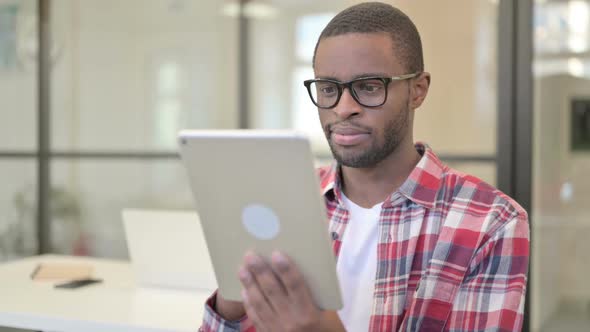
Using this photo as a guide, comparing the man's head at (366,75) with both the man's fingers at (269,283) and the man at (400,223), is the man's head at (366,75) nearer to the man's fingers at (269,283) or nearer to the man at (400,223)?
the man at (400,223)

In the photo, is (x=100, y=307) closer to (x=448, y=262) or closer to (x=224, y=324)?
(x=224, y=324)

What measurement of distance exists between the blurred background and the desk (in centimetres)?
117

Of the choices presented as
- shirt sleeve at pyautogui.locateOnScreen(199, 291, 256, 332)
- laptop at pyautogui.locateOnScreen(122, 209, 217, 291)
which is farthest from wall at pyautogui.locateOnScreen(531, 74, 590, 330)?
shirt sleeve at pyautogui.locateOnScreen(199, 291, 256, 332)

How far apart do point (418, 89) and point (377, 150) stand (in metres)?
0.16

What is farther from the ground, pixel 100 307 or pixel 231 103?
pixel 231 103

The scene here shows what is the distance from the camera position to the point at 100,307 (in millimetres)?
2227

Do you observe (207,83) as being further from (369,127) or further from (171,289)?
(369,127)

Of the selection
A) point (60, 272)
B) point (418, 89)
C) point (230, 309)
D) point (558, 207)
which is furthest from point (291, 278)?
point (558, 207)

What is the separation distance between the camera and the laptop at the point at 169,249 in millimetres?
2391

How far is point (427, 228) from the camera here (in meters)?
1.27

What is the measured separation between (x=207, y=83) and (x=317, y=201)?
268cm

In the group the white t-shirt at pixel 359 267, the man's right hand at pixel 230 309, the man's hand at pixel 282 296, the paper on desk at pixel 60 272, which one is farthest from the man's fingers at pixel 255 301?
the paper on desk at pixel 60 272

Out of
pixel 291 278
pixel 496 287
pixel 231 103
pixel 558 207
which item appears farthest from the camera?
pixel 231 103

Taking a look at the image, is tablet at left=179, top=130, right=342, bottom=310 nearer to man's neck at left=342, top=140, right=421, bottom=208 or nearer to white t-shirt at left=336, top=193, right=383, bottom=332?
white t-shirt at left=336, top=193, right=383, bottom=332
